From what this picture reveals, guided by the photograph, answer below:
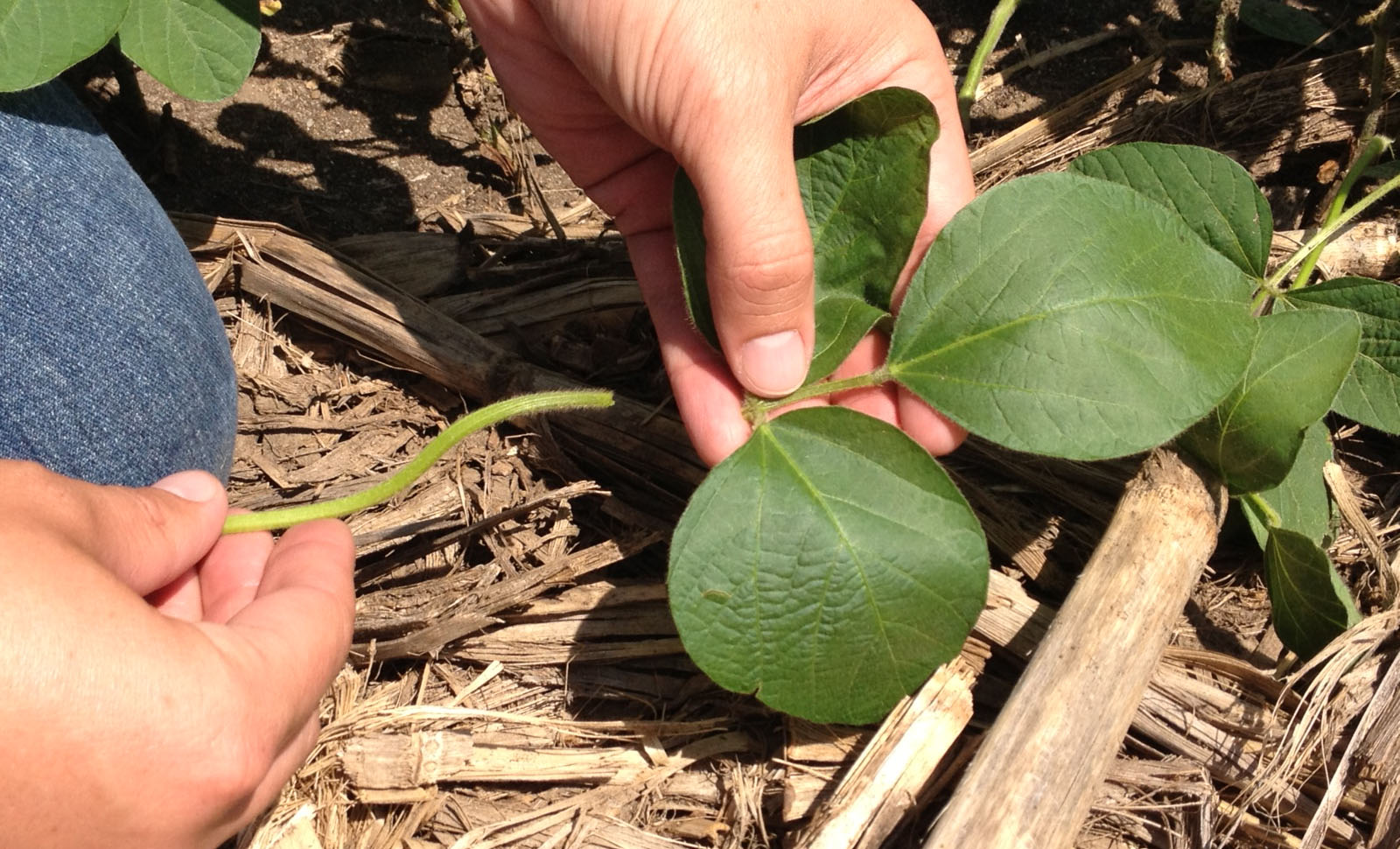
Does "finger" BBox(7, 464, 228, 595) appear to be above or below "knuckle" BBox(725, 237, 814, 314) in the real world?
below

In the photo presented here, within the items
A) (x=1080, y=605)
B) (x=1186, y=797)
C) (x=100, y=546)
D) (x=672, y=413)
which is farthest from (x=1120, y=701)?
(x=100, y=546)

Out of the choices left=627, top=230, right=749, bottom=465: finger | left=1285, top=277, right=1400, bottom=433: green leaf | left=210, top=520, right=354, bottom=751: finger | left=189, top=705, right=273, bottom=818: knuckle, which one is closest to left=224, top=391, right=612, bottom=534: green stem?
left=210, top=520, right=354, bottom=751: finger

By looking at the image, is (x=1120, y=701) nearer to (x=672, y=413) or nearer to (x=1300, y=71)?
(x=672, y=413)

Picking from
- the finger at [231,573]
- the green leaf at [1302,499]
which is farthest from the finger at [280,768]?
the green leaf at [1302,499]

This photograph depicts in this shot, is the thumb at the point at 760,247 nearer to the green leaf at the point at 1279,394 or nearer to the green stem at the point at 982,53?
the green leaf at the point at 1279,394

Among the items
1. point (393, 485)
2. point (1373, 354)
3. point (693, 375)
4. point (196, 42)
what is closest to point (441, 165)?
point (196, 42)

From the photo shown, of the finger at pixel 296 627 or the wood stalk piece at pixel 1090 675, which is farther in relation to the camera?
the wood stalk piece at pixel 1090 675

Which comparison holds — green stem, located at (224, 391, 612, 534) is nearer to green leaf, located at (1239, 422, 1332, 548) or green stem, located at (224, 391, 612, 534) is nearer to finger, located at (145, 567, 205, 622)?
finger, located at (145, 567, 205, 622)
